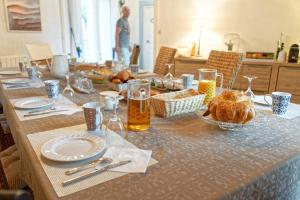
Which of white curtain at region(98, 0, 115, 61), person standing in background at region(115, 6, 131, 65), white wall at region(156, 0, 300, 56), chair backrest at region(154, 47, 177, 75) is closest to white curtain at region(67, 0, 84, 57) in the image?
person standing in background at region(115, 6, 131, 65)

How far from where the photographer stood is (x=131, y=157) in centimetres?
81

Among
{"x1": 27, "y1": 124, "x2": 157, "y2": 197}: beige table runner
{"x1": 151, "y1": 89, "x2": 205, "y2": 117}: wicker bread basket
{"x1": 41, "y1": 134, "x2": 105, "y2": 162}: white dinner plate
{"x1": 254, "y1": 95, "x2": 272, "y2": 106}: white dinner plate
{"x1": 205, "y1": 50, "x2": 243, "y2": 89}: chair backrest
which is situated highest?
{"x1": 205, "y1": 50, "x2": 243, "y2": 89}: chair backrest

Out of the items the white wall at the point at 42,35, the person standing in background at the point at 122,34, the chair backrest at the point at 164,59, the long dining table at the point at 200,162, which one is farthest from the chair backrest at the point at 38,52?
the long dining table at the point at 200,162

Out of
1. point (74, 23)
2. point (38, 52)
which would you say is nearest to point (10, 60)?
point (38, 52)

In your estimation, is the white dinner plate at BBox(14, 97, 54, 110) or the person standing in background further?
the person standing in background

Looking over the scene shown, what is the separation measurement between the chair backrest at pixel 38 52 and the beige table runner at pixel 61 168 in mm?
2642

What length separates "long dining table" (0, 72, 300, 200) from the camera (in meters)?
0.65

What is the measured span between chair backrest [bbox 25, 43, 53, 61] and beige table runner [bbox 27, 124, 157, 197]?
2642mm

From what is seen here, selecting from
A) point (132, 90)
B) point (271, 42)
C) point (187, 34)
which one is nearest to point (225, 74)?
point (132, 90)

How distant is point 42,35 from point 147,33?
2625mm

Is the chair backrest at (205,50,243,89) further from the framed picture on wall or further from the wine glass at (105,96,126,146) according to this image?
the framed picture on wall

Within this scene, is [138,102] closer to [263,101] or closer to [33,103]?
[33,103]

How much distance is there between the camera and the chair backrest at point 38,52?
337 cm

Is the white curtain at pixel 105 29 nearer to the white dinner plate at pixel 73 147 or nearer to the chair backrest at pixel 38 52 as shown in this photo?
the chair backrest at pixel 38 52
